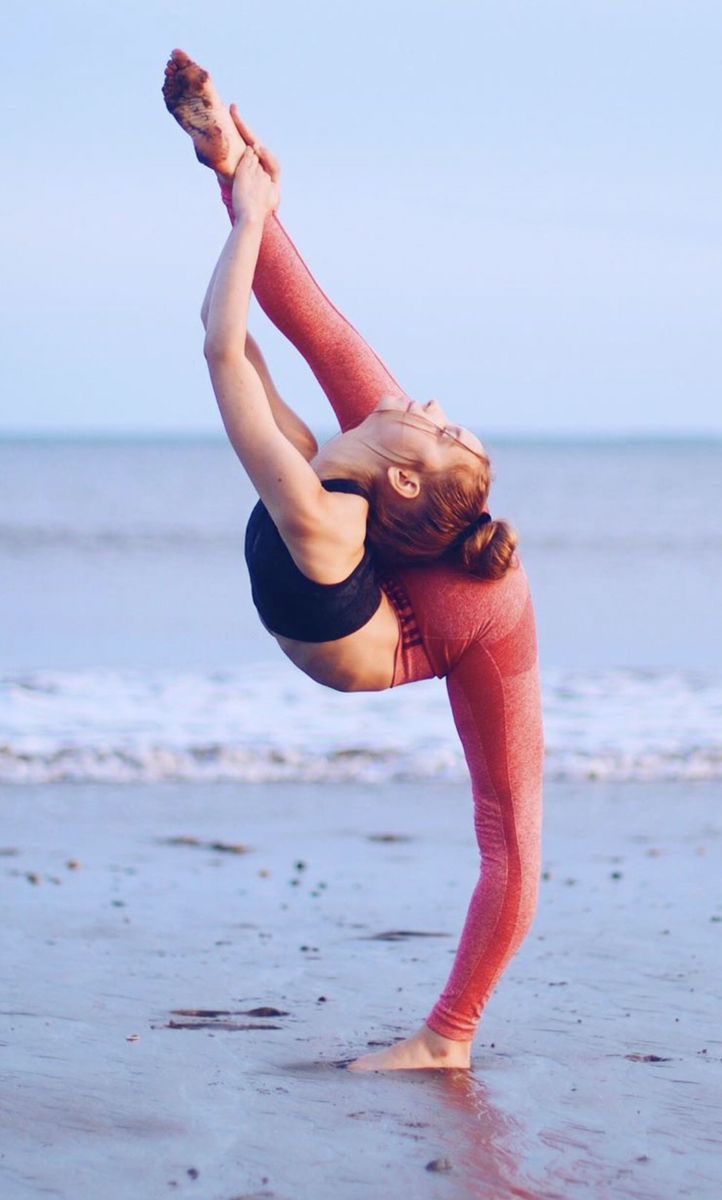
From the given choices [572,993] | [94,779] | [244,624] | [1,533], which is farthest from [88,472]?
[572,993]

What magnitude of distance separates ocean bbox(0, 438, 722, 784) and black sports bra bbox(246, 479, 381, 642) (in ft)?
15.9

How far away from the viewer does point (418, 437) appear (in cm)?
337

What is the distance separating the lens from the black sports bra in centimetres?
326

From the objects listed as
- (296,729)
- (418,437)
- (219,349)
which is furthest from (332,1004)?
(296,729)

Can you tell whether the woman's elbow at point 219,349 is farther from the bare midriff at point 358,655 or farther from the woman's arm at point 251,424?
the bare midriff at point 358,655

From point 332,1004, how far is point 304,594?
5.46 ft

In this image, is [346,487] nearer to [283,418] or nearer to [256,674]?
[283,418]

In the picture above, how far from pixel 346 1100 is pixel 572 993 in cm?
125

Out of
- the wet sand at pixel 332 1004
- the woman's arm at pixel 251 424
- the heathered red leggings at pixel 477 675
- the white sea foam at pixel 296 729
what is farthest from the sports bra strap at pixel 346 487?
the white sea foam at pixel 296 729

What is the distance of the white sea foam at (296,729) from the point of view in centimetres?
828

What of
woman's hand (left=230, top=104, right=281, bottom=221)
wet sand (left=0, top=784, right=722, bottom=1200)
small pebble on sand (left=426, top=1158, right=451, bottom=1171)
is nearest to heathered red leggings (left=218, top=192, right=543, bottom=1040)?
woman's hand (left=230, top=104, right=281, bottom=221)

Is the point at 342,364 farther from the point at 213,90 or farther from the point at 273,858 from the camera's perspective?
the point at 273,858

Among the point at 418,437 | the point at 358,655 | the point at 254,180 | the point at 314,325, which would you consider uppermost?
the point at 254,180

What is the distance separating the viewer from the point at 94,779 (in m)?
7.97
